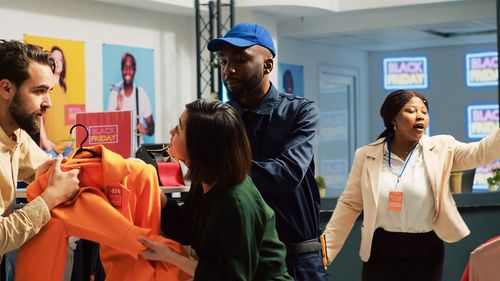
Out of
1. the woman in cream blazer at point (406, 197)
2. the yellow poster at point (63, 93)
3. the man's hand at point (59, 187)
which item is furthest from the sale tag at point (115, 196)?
the yellow poster at point (63, 93)

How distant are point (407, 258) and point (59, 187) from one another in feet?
8.07

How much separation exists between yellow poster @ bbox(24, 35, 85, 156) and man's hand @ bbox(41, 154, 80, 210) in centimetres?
763

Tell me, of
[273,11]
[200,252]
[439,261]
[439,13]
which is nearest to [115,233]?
[200,252]

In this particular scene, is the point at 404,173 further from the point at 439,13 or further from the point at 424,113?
the point at 439,13

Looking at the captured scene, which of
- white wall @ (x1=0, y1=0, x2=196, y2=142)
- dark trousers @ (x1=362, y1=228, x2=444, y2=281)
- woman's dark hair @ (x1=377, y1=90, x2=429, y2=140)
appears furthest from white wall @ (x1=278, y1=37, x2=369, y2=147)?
dark trousers @ (x1=362, y1=228, x2=444, y2=281)

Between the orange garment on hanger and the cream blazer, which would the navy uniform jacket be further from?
the cream blazer

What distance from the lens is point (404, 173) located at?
486 cm

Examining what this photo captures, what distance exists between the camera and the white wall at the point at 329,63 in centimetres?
1480

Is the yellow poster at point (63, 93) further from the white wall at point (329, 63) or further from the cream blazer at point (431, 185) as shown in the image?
the cream blazer at point (431, 185)

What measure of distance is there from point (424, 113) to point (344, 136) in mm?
11775

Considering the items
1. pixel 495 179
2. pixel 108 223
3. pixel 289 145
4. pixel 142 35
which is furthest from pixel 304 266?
pixel 142 35

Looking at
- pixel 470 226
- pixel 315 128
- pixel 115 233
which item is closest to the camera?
pixel 115 233

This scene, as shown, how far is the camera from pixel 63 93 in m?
10.6

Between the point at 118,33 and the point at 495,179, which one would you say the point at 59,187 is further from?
the point at 118,33
